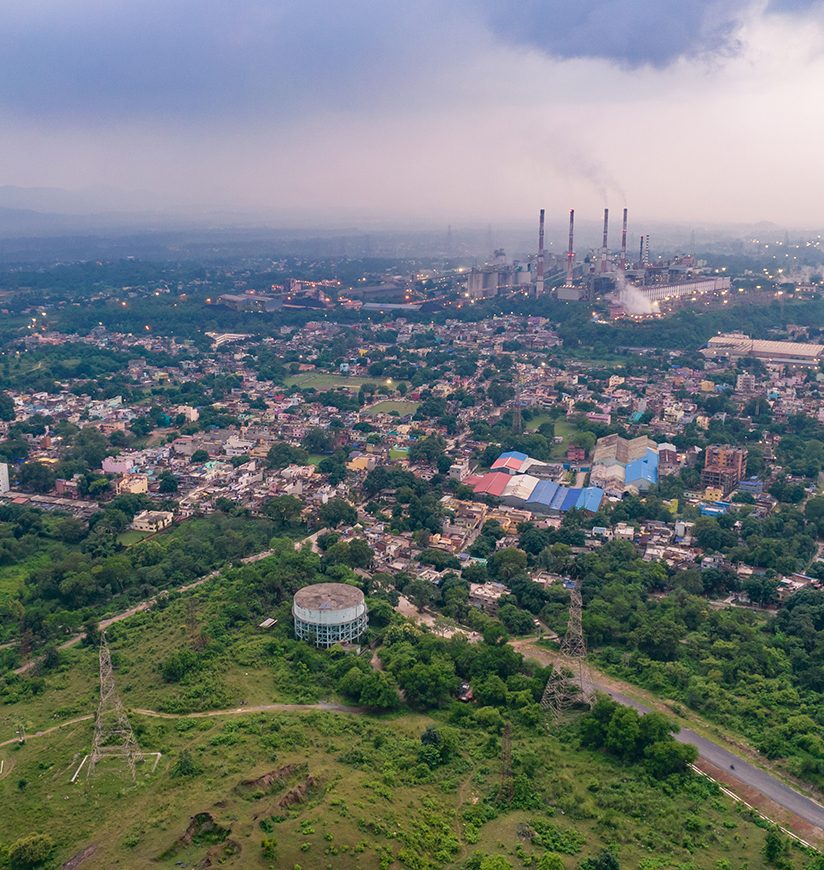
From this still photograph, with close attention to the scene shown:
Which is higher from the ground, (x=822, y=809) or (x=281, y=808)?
(x=281, y=808)

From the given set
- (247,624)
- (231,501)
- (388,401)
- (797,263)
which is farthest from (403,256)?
(247,624)

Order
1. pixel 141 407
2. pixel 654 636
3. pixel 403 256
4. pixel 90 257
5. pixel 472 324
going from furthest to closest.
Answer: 1. pixel 403 256
2. pixel 90 257
3. pixel 472 324
4. pixel 141 407
5. pixel 654 636

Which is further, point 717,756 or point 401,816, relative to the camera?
point 717,756

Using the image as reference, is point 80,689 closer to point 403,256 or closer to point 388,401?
point 388,401

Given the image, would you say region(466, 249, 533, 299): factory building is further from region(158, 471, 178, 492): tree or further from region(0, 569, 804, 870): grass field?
region(0, 569, 804, 870): grass field

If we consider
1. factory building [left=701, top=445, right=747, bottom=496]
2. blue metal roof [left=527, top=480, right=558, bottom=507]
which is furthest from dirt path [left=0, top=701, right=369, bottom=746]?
factory building [left=701, top=445, right=747, bottom=496]

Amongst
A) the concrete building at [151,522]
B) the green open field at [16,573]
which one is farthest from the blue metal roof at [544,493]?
the green open field at [16,573]

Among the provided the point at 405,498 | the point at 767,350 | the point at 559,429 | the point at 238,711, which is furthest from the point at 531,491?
the point at 767,350

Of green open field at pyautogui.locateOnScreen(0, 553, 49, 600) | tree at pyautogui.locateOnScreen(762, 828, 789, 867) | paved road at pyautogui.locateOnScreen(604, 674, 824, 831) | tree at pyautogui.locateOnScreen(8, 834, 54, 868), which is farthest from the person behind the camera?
green open field at pyautogui.locateOnScreen(0, 553, 49, 600)
